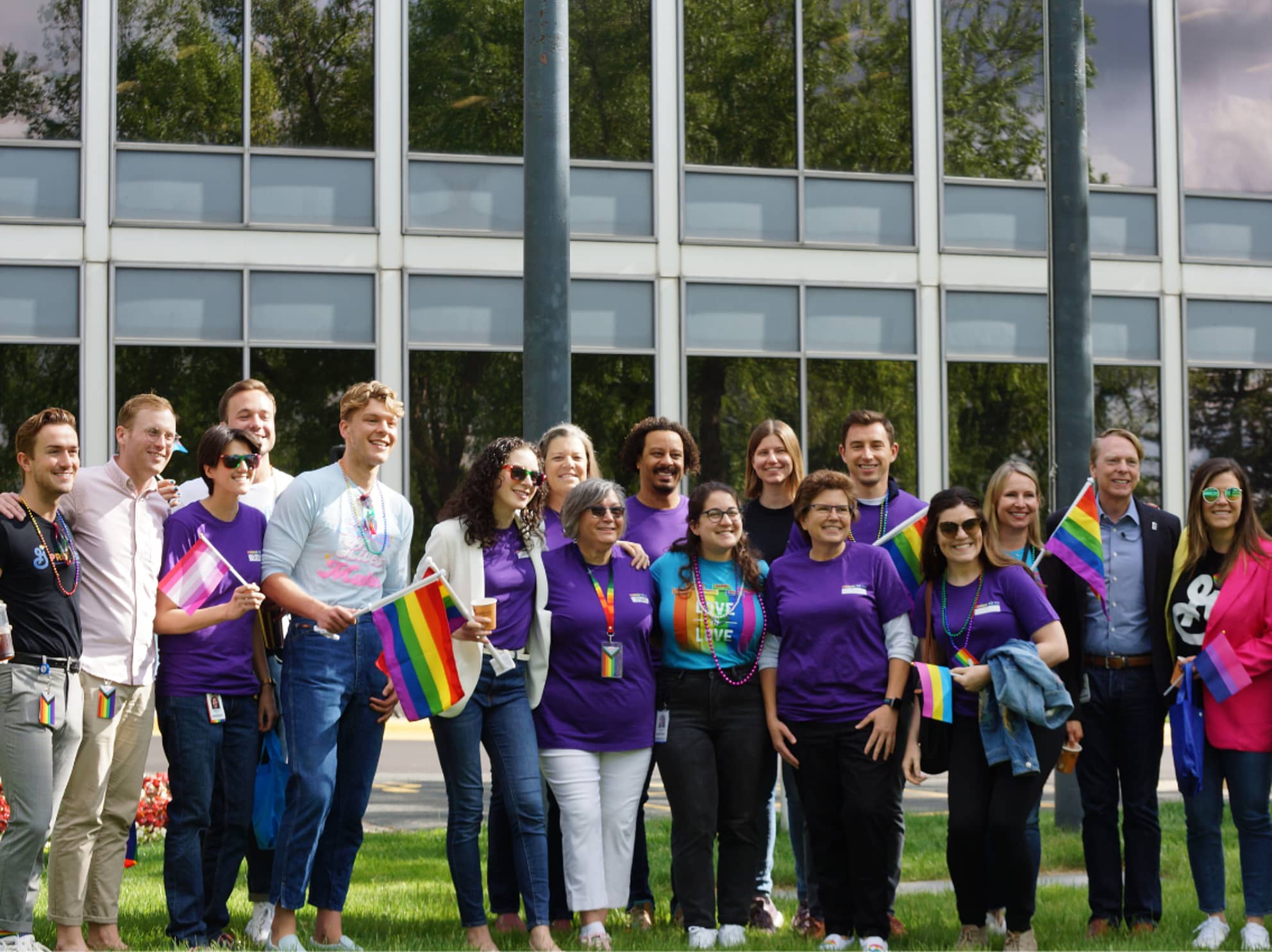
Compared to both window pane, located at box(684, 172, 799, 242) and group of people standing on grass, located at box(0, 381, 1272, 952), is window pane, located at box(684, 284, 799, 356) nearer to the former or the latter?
window pane, located at box(684, 172, 799, 242)

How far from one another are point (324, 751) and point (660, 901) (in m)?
2.25

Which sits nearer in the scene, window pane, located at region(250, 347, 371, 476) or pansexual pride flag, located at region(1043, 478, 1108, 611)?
pansexual pride flag, located at region(1043, 478, 1108, 611)

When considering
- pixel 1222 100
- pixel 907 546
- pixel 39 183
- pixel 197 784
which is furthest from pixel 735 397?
pixel 197 784

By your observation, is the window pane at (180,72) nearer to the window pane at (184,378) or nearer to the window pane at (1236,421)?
the window pane at (184,378)

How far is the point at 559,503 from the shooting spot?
752 cm

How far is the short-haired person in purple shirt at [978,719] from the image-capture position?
6.76 metres

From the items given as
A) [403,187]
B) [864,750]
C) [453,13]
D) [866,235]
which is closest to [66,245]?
[403,187]

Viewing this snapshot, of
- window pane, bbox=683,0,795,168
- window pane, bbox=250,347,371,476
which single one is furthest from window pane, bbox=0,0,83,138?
window pane, bbox=683,0,795,168

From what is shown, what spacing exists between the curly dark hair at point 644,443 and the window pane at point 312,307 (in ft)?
33.5

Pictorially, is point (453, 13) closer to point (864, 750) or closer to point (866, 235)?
point (866, 235)

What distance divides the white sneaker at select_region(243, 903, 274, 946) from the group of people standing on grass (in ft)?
0.04

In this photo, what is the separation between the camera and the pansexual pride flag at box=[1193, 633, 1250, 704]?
7.03m

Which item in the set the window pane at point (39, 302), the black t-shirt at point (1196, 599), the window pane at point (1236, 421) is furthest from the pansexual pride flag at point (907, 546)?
the window pane at point (1236, 421)

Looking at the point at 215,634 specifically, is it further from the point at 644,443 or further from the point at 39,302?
the point at 39,302
